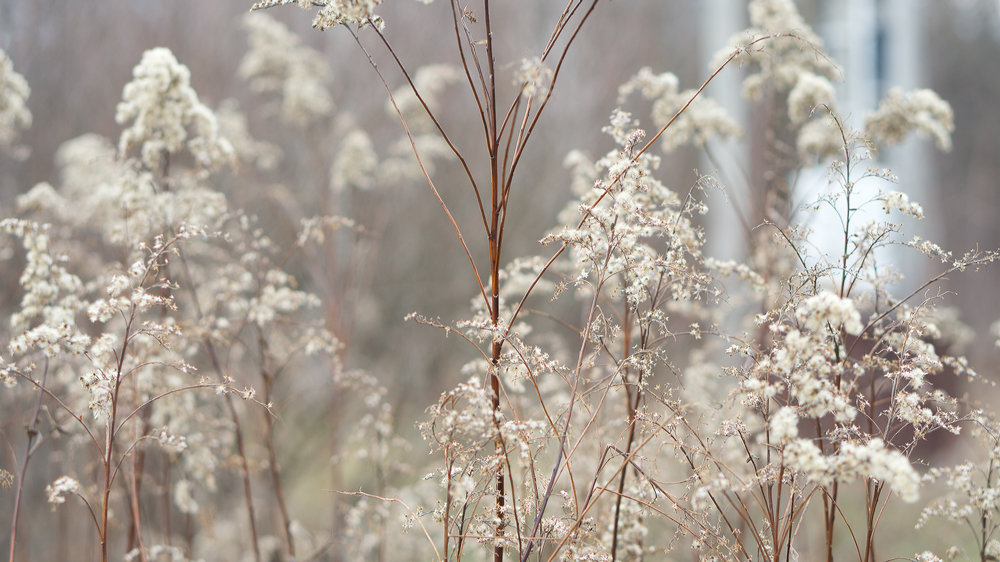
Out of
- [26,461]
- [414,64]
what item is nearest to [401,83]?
[414,64]

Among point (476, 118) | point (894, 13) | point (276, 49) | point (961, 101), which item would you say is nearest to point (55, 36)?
point (276, 49)

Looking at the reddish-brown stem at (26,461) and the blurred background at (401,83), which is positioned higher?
the blurred background at (401,83)

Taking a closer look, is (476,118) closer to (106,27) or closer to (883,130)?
(106,27)

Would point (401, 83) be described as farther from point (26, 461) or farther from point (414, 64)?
point (26, 461)

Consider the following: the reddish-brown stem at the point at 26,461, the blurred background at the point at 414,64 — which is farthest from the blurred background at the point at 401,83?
the reddish-brown stem at the point at 26,461

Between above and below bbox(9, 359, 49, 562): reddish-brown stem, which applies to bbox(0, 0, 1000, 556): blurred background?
above

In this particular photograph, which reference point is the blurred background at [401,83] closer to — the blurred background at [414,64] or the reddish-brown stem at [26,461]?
the blurred background at [414,64]

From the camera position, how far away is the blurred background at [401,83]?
585 cm

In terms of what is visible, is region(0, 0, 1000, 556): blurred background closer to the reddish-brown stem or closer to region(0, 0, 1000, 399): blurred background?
region(0, 0, 1000, 399): blurred background

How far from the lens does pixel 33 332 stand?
175 centimetres

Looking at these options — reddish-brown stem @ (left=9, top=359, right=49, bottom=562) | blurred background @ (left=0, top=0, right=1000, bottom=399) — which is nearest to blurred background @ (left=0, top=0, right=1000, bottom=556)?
blurred background @ (left=0, top=0, right=1000, bottom=399)

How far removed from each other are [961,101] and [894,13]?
28.4ft

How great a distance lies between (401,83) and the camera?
705 centimetres

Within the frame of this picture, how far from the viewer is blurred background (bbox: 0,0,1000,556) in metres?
5.85
